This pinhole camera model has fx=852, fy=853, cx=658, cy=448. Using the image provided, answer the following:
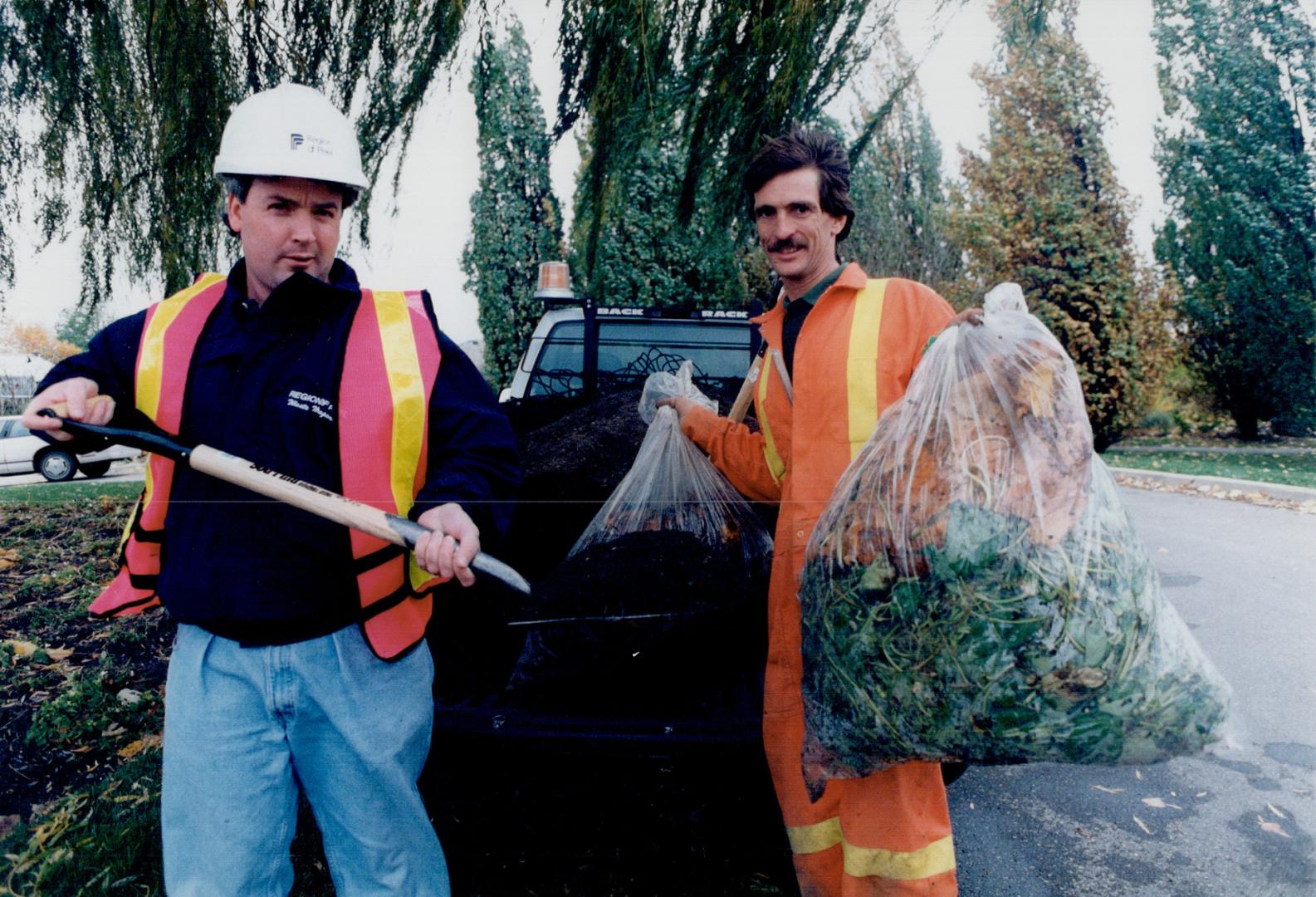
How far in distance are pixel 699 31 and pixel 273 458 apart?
1.70 meters

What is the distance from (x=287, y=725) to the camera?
5.28 feet

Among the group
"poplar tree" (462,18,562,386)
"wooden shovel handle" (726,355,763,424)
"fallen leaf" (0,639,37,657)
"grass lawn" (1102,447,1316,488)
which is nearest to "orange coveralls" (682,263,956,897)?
"wooden shovel handle" (726,355,763,424)

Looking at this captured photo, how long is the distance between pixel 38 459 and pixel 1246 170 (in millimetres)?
4136

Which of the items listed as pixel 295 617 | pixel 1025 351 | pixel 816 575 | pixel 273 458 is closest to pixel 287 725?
pixel 295 617

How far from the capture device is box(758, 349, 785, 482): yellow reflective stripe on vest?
2184 mm

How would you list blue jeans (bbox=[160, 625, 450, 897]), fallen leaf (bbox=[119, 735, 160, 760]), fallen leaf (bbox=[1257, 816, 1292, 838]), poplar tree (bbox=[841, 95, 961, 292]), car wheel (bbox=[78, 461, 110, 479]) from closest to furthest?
blue jeans (bbox=[160, 625, 450, 897])
car wheel (bbox=[78, 461, 110, 479])
fallen leaf (bbox=[1257, 816, 1292, 838])
fallen leaf (bbox=[119, 735, 160, 760])
poplar tree (bbox=[841, 95, 961, 292])

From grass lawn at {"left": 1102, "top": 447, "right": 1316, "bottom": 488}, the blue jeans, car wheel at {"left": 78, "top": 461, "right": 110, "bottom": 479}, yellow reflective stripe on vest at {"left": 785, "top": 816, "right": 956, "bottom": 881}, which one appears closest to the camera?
the blue jeans

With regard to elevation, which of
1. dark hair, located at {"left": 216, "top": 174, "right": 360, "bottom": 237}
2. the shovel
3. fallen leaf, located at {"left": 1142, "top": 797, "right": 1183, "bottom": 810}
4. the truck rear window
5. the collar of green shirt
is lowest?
fallen leaf, located at {"left": 1142, "top": 797, "right": 1183, "bottom": 810}

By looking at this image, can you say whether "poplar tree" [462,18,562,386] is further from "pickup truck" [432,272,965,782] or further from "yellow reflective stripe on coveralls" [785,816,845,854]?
"yellow reflective stripe on coveralls" [785,816,845,854]

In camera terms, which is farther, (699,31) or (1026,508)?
(699,31)

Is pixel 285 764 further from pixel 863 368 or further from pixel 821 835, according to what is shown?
pixel 863 368

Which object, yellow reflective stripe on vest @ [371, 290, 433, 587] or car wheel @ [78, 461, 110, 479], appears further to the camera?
car wheel @ [78, 461, 110, 479]

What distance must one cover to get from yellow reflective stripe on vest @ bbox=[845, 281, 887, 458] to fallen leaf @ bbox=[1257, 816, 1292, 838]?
7.12 feet

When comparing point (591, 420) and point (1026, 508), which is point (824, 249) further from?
point (591, 420)
